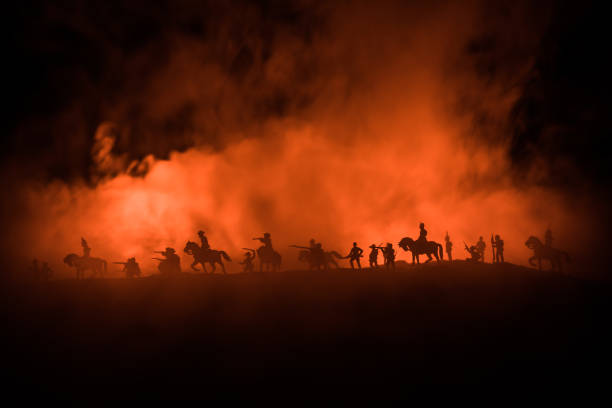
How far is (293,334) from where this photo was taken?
17156 mm

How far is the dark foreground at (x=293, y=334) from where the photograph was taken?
47.4 ft

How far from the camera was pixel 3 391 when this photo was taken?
14.0m

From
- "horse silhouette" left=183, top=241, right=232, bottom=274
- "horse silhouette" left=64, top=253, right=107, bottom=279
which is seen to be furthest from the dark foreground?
"horse silhouette" left=64, top=253, right=107, bottom=279

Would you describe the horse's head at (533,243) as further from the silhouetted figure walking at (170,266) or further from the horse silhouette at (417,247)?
the silhouetted figure walking at (170,266)

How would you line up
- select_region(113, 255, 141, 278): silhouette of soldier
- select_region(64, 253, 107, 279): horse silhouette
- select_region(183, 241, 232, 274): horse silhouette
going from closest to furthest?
1. select_region(183, 241, 232, 274): horse silhouette
2. select_region(64, 253, 107, 279): horse silhouette
3. select_region(113, 255, 141, 278): silhouette of soldier

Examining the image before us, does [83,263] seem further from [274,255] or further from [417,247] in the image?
[417,247]

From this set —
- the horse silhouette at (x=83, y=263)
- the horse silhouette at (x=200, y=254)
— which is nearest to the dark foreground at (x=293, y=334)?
the horse silhouette at (x=200, y=254)

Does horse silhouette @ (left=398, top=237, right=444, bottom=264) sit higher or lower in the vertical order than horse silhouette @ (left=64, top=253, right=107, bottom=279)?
higher

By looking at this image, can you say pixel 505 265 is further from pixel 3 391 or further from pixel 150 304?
pixel 3 391

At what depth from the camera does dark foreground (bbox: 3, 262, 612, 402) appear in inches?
569

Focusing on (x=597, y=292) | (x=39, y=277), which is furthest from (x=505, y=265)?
(x=39, y=277)

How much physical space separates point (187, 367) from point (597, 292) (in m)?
23.7

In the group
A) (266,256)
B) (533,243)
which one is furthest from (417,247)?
(266,256)

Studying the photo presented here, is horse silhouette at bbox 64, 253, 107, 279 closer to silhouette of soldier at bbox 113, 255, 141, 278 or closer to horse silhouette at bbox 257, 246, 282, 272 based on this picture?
silhouette of soldier at bbox 113, 255, 141, 278
